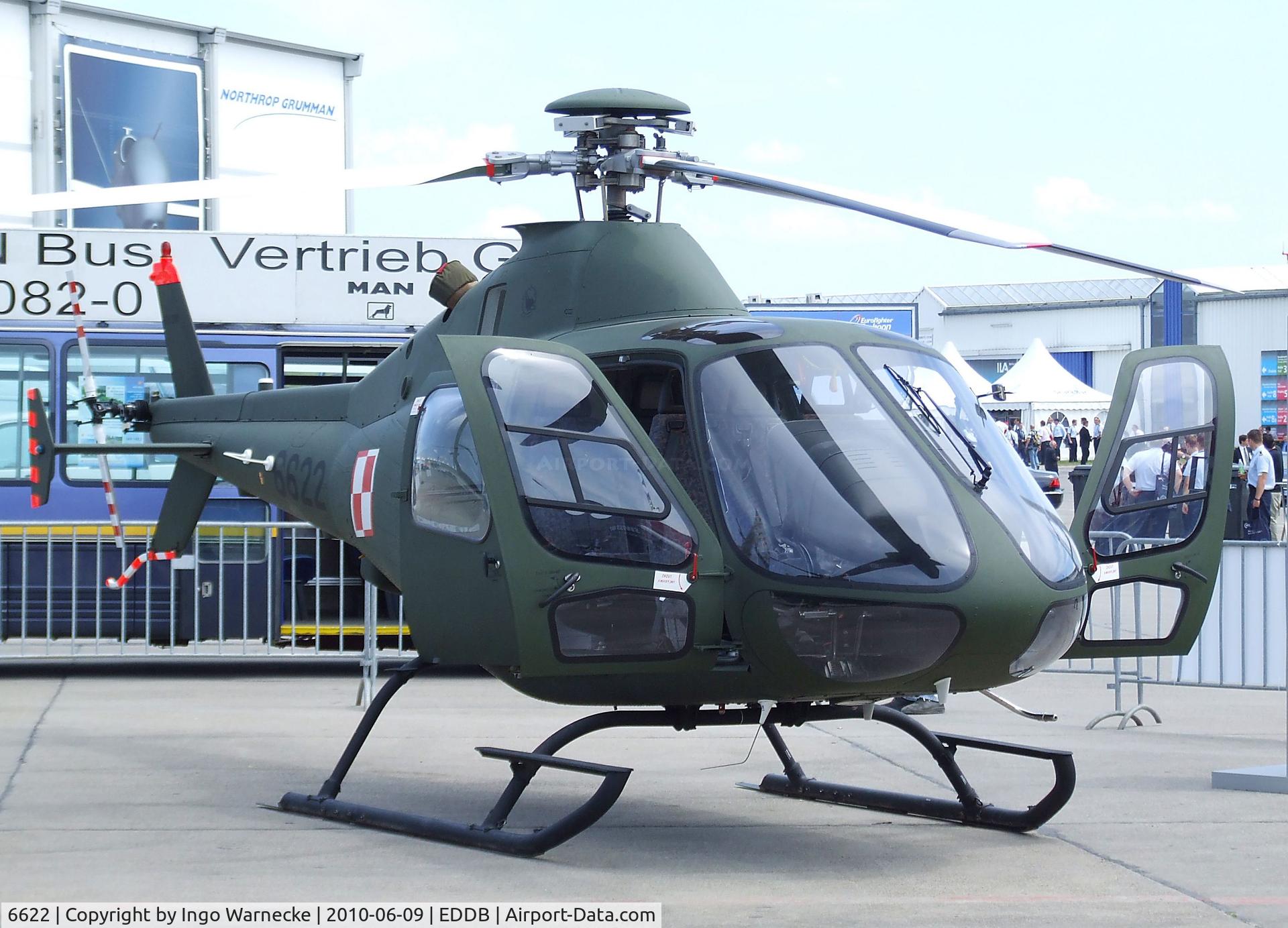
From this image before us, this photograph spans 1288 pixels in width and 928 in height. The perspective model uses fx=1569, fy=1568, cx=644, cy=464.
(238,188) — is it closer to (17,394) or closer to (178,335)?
(178,335)

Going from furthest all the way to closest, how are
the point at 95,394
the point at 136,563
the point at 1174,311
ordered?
the point at 1174,311, the point at 95,394, the point at 136,563

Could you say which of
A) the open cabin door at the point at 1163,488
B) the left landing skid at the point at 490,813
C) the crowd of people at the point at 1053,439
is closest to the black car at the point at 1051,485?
the open cabin door at the point at 1163,488

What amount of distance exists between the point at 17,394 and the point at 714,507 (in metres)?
7.73

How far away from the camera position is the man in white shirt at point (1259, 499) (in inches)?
757

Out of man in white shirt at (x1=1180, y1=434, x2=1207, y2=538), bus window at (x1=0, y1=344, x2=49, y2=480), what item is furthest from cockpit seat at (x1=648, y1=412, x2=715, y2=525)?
bus window at (x1=0, y1=344, x2=49, y2=480)

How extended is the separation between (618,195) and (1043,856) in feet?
11.0

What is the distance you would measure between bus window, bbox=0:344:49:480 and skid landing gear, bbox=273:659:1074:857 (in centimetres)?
570

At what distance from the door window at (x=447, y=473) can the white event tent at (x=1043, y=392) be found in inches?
1412

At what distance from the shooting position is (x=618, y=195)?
7.03m

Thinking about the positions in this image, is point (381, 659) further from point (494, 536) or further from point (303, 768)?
point (494, 536)

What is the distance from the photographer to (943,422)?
5996 mm

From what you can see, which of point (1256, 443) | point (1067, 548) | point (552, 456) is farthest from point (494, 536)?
point (1256, 443)

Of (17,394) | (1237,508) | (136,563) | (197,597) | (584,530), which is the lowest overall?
(197,597)
